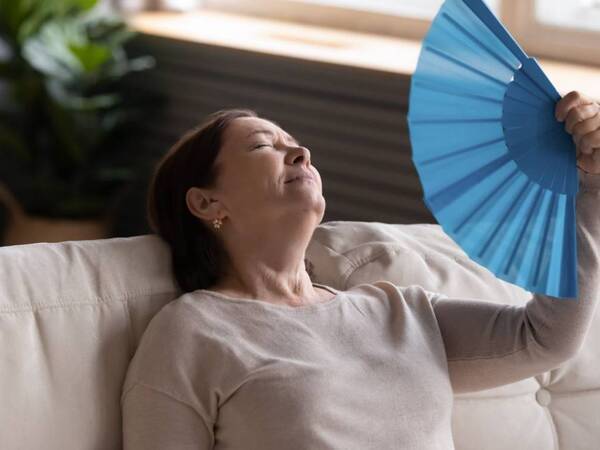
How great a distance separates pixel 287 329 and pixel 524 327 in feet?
1.18

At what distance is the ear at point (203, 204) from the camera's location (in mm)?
1750

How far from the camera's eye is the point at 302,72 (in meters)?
3.47

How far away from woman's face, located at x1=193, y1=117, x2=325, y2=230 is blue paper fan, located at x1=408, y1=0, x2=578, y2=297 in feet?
0.68

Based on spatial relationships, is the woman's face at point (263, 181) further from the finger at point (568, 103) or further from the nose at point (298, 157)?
the finger at point (568, 103)

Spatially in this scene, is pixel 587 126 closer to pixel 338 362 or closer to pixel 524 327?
pixel 524 327

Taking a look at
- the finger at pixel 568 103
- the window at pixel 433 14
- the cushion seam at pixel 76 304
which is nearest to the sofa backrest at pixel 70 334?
the cushion seam at pixel 76 304

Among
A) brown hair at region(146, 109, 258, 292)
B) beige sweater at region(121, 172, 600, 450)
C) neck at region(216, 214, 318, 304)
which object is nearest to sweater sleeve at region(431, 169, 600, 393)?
beige sweater at region(121, 172, 600, 450)

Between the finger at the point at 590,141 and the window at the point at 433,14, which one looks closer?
the finger at the point at 590,141

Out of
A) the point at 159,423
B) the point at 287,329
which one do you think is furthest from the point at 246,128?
the point at 159,423

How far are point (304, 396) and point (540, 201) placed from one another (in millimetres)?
426

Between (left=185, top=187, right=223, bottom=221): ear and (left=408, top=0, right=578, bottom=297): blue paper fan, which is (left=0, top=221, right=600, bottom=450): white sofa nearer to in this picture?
(left=185, top=187, right=223, bottom=221): ear

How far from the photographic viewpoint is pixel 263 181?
5.64ft

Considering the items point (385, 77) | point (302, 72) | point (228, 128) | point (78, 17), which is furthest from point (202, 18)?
point (228, 128)

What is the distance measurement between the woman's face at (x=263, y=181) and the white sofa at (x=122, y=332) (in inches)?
5.9
